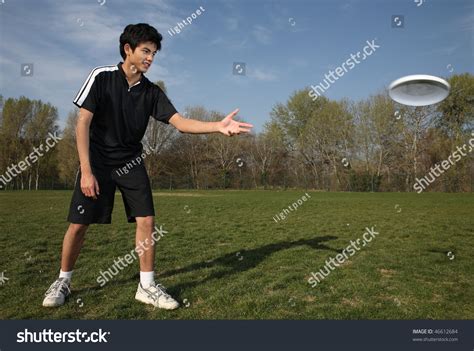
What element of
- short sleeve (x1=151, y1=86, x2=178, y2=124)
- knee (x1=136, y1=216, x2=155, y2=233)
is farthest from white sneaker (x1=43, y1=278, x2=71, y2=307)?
short sleeve (x1=151, y1=86, x2=178, y2=124)

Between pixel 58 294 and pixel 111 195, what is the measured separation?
1199 millimetres

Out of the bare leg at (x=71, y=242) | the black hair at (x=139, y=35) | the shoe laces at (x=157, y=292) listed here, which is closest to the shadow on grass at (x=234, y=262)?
the bare leg at (x=71, y=242)

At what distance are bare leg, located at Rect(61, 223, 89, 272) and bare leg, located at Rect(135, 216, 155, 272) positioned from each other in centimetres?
61

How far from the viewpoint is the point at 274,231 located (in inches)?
381

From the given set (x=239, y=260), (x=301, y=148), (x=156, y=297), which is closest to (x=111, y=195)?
(x=156, y=297)

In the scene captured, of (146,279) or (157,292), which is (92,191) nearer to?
(146,279)

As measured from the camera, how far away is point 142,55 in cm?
392

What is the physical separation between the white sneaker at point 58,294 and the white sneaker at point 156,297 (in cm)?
79

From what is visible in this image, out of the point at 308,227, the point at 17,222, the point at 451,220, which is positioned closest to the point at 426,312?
the point at 308,227

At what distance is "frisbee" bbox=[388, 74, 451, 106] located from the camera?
267 inches

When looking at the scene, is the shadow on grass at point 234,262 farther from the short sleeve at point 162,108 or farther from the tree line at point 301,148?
the tree line at point 301,148

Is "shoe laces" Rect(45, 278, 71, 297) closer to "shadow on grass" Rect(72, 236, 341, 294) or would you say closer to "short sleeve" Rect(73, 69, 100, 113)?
"shadow on grass" Rect(72, 236, 341, 294)

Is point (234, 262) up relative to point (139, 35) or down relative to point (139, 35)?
down

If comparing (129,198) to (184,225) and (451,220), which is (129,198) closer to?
(184,225)
